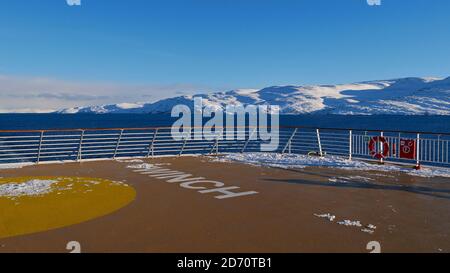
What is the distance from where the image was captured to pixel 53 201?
5.74 meters

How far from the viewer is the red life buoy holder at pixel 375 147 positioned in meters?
10.1

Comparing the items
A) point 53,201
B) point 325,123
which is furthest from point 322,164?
point 325,123

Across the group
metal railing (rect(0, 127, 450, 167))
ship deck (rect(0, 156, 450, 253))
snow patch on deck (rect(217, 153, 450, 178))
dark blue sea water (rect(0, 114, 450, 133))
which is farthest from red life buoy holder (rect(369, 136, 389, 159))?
dark blue sea water (rect(0, 114, 450, 133))

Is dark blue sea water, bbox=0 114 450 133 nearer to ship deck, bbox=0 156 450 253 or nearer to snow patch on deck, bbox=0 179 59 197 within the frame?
ship deck, bbox=0 156 450 253

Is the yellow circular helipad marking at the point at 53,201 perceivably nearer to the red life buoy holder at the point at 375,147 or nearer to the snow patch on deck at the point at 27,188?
the snow patch on deck at the point at 27,188

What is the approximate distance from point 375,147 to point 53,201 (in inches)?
332

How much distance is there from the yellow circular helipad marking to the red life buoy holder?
6.86m

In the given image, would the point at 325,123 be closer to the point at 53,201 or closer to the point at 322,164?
the point at 322,164

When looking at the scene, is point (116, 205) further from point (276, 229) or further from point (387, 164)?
point (387, 164)

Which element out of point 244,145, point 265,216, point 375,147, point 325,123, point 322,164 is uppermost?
point 325,123

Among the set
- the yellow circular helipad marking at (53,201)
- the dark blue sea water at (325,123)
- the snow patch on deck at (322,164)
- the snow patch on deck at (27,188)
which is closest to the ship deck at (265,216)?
the yellow circular helipad marking at (53,201)

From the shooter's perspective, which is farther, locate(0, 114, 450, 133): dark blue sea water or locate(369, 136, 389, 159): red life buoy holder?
locate(0, 114, 450, 133): dark blue sea water

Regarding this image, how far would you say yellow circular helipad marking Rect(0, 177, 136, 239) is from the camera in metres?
4.60
